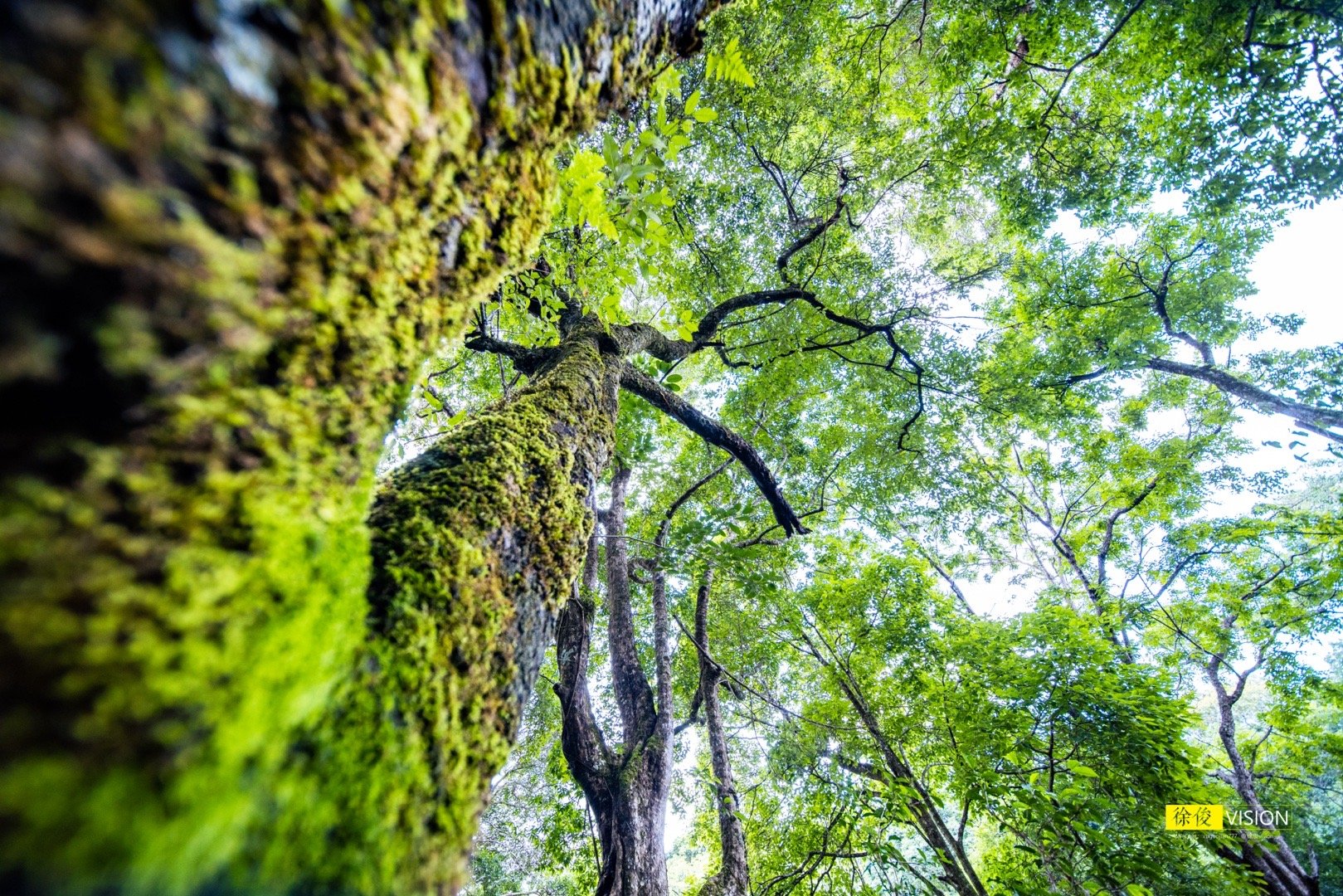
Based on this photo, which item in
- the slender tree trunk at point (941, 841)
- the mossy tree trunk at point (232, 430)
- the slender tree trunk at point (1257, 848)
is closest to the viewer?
the mossy tree trunk at point (232, 430)

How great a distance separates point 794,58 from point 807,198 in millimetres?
1980

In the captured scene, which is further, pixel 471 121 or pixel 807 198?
pixel 807 198

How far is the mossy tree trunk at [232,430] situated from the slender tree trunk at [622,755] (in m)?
2.68

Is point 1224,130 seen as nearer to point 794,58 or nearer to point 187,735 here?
point 794,58

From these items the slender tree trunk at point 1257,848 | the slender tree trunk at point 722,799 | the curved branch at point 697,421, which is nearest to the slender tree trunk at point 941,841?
the slender tree trunk at point 722,799

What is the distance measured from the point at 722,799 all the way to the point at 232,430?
564cm

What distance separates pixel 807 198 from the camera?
26.2 ft

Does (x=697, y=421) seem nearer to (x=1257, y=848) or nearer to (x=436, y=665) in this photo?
(x=436, y=665)

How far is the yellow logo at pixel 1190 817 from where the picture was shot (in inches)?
179

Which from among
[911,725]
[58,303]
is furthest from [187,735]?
[911,725]

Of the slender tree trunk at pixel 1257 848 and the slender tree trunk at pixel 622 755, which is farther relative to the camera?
the slender tree trunk at pixel 1257 848

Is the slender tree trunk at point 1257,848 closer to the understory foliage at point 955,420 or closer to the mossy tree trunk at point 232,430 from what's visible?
the understory foliage at point 955,420

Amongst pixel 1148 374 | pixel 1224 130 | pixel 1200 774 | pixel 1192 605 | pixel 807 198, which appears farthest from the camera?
pixel 1148 374

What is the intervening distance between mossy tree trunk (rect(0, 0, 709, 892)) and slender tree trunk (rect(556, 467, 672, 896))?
2.68 m
